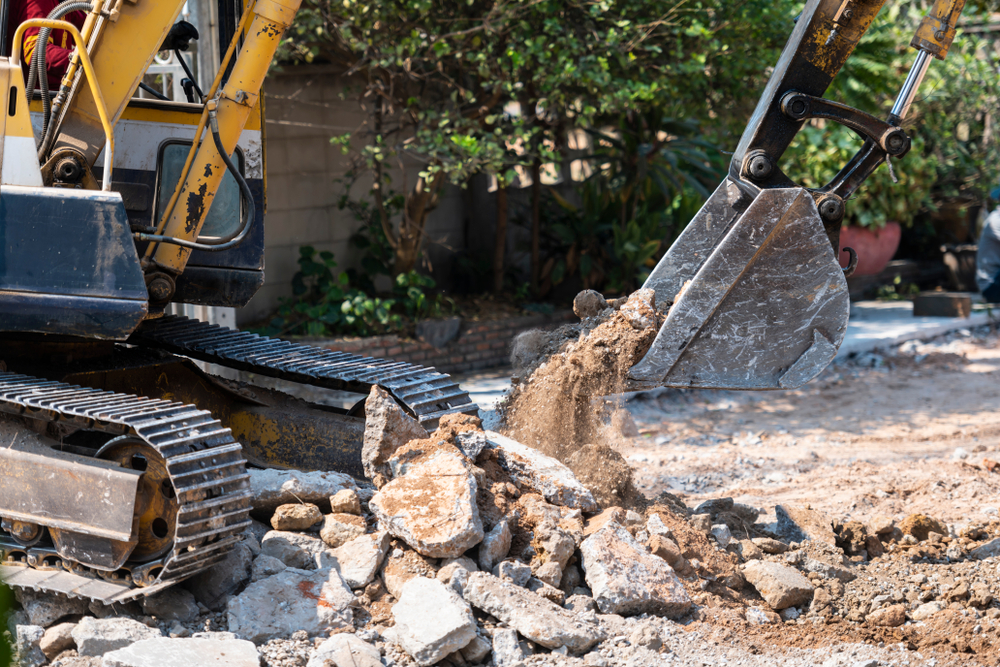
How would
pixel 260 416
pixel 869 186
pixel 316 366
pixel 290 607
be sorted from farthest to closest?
pixel 869 186 → pixel 260 416 → pixel 316 366 → pixel 290 607

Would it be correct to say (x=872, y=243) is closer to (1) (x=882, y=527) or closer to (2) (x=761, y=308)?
(1) (x=882, y=527)

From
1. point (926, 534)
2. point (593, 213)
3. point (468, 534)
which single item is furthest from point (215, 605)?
point (593, 213)

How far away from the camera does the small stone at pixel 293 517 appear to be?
3457 millimetres

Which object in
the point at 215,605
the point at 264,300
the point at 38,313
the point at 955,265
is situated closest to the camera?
the point at 215,605

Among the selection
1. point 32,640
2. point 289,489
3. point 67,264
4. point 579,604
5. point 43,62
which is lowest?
point 32,640

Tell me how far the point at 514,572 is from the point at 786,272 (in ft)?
4.85

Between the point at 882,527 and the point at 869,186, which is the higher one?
the point at 869,186

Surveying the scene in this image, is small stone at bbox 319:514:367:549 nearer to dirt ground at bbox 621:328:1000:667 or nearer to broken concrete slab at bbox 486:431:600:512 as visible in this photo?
broken concrete slab at bbox 486:431:600:512

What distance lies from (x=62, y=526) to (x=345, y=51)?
16.4ft

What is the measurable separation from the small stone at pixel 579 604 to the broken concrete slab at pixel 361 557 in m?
0.65

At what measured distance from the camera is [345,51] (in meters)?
7.35

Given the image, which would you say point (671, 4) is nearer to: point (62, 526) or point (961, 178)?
point (62, 526)

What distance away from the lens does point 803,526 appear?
162 inches

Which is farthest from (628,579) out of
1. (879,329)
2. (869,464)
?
(879,329)
